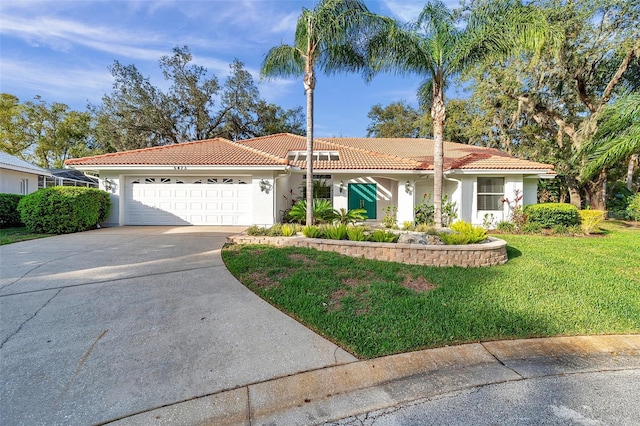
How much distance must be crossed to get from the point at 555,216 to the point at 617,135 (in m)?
3.47

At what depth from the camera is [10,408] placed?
7.67 feet

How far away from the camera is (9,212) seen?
12.2 m

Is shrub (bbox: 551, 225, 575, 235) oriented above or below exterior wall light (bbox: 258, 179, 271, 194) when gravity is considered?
below

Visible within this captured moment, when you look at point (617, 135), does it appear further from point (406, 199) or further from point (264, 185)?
point (264, 185)

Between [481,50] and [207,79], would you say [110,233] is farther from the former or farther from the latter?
[207,79]

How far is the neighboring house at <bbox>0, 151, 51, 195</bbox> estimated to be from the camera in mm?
14680

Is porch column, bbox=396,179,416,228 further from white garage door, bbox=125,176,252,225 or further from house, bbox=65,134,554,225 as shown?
white garage door, bbox=125,176,252,225

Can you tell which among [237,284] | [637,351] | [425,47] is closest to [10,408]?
[237,284]

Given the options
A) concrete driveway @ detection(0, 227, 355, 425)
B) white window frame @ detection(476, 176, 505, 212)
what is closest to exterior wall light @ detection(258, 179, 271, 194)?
concrete driveway @ detection(0, 227, 355, 425)

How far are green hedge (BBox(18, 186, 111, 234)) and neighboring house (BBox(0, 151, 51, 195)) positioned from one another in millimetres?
6681

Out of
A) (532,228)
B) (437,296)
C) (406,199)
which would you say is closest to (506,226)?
(532,228)

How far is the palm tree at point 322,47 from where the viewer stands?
8.70 metres

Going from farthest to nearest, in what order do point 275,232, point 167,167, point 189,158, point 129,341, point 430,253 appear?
point 189,158, point 167,167, point 275,232, point 430,253, point 129,341

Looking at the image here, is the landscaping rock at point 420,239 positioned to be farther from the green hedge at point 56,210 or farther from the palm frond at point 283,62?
the green hedge at point 56,210
